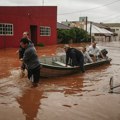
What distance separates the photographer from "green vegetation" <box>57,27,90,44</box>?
138ft

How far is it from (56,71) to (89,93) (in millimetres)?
2888

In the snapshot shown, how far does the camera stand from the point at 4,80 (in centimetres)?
1312

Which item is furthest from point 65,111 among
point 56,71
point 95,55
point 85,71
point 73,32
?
point 73,32

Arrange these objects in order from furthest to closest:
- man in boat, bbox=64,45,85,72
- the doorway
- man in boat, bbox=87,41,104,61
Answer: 1. the doorway
2. man in boat, bbox=87,41,104,61
3. man in boat, bbox=64,45,85,72

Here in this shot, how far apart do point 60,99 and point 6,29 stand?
2180 centimetres

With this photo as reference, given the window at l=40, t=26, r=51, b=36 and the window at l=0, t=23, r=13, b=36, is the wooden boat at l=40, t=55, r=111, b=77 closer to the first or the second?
the window at l=0, t=23, r=13, b=36

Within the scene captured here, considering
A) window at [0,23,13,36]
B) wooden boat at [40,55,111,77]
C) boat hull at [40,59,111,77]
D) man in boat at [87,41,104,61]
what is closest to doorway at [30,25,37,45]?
window at [0,23,13,36]

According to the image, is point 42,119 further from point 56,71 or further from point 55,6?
point 55,6

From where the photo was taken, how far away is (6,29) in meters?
30.6

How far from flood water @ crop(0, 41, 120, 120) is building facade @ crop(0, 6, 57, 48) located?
1625cm

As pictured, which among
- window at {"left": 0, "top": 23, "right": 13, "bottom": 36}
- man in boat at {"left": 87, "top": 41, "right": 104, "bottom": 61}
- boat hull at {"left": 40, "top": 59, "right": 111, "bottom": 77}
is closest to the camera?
boat hull at {"left": 40, "top": 59, "right": 111, "bottom": 77}

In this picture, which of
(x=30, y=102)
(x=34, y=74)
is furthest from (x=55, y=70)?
(x=30, y=102)

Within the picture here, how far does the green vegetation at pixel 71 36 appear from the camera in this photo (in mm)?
42031

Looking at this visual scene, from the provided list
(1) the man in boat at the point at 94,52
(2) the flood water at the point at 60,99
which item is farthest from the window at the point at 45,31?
(2) the flood water at the point at 60,99
